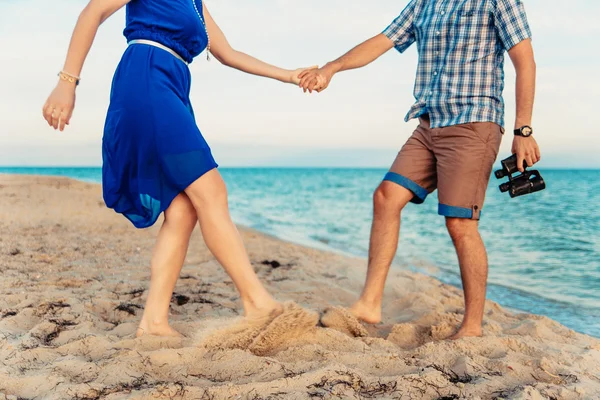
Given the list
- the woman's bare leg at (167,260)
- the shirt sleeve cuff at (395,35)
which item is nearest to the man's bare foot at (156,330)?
the woman's bare leg at (167,260)

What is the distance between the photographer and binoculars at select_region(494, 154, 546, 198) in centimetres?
339

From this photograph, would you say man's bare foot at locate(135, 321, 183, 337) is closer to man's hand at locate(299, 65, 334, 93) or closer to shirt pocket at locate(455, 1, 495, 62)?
man's hand at locate(299, 65, 334, 93)

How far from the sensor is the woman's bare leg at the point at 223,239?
2.87 m

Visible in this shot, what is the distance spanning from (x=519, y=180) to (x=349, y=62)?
60.0 inches

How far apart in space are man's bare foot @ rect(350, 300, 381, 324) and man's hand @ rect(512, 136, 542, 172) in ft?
4.25

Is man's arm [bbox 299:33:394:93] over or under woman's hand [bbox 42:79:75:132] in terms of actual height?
over

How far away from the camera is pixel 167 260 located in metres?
3.05

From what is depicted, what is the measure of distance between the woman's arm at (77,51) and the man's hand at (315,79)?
1.56 metres

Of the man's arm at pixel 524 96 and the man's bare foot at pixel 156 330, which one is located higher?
the man's arm at pixel 524 96

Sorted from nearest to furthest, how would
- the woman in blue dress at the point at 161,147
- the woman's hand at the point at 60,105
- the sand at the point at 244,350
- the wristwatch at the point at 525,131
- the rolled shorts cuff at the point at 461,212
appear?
the sand at the point at 244,350, the woman's hand at the point at 60,105, the woman in blue dress at the point at 161,147, the wristwatch at the point at 525,131, the rolled shorts cuff at the point at 461,212

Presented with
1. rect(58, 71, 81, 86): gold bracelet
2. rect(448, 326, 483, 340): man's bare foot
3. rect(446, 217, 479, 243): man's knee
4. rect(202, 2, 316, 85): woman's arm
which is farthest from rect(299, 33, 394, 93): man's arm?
rect(448, 326, 483, 340): man's bare foot

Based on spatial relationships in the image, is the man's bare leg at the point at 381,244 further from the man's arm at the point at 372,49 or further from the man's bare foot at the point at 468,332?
the man's arm at the point at 372,49

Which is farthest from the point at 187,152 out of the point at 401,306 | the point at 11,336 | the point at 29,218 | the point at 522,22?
the point at 29,218

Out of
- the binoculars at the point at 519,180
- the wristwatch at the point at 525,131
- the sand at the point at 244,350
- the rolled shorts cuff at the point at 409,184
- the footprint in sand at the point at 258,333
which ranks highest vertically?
the wristwatch at the point at 525,131
